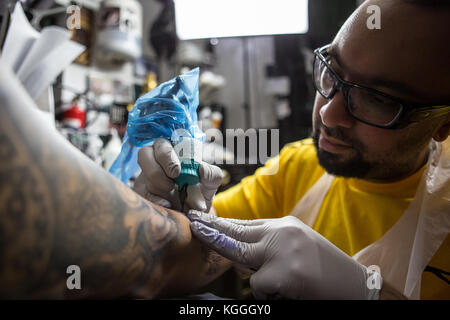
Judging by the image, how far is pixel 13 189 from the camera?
28cm

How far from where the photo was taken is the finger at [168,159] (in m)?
0.54

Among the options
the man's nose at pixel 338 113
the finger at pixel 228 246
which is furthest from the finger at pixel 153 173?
the man's nose at pixel 338 113

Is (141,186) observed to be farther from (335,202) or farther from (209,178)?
(335,202)

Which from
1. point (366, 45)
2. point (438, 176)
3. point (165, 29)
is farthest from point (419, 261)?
point (165, 29)

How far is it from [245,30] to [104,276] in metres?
0.69

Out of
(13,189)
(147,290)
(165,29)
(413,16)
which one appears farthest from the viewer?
(165,29)

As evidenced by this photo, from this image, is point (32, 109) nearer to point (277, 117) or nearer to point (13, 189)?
point (13, 189)

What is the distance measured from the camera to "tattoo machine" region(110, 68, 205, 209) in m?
0.56

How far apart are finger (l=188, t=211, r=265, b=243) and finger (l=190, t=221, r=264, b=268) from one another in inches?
0.4

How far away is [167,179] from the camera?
571 mm

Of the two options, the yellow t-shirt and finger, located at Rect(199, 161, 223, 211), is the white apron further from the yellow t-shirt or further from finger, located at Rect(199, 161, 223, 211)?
finger, located at Rect(199, 161, 223, 211)

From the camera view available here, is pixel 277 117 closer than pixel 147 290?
No

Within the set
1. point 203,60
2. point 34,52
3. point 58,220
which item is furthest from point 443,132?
point 203,60

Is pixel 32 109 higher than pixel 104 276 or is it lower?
higher
